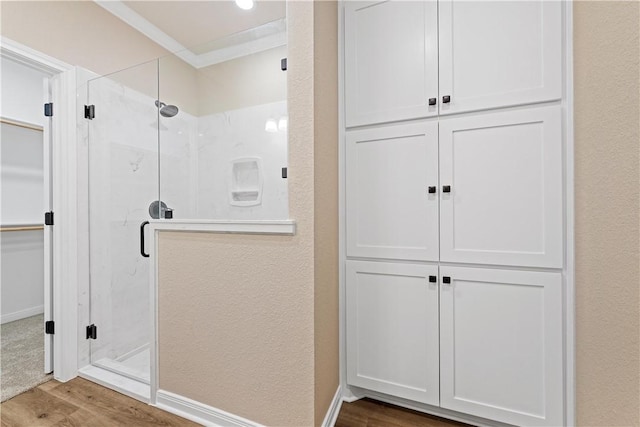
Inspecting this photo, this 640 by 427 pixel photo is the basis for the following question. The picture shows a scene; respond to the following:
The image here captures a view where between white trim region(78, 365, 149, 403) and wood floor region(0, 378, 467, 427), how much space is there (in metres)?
0.03

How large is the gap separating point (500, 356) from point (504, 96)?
1235 mm

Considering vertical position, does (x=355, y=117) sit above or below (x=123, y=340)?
above

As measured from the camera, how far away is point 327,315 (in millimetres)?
1474

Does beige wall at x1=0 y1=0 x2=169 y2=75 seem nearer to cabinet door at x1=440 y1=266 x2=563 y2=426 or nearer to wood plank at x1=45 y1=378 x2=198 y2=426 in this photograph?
wood plank at x1=45 y1=378 x2=198 y2=426

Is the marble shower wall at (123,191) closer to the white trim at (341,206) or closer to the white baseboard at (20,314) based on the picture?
the white trim at (341,206)

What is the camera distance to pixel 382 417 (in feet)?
5.02

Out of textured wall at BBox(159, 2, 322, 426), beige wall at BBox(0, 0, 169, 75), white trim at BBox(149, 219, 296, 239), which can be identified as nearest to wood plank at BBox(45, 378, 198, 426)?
textured wall at BBox(159, 2, 322, 426)

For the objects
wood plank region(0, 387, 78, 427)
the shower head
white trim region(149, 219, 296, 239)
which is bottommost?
wood plank region(0, 387, 78, 427)

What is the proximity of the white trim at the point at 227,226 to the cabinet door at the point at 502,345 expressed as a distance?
85cm

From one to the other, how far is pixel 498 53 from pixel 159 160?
223 centimetres

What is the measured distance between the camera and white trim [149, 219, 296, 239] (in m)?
1.31

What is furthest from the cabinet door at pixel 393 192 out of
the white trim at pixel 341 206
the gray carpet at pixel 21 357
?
the gray carpet at pixel 21 357

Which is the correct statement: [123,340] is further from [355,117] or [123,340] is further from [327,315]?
[355,117]

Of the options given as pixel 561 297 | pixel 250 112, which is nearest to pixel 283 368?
pixel 561 297
